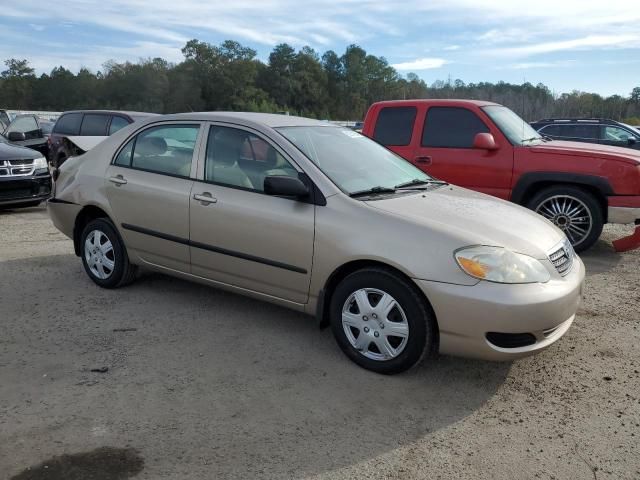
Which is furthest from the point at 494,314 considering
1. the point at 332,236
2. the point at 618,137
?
the point at 618,137

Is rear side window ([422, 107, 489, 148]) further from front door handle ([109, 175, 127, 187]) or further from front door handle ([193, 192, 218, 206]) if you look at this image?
front door handle ([109, 175, 127, 187])

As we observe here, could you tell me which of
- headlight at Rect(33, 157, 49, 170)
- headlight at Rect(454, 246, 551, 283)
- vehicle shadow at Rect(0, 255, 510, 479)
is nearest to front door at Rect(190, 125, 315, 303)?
vehicle shadow at Rect(0, 255, 510, 479)

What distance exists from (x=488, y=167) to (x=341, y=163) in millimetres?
3384

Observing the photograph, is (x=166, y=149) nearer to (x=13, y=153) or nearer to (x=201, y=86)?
(x=13, y=153)

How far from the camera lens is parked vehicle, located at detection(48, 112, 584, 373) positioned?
3.30 metres

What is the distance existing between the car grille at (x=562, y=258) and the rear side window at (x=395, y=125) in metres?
3.89

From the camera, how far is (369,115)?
794cm

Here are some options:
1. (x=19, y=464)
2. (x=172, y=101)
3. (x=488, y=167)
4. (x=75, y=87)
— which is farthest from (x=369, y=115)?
(x=75, y=87)

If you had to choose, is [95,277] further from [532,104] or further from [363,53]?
[363,53]

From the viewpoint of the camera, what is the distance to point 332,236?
12.0ft

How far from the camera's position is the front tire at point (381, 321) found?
339cm

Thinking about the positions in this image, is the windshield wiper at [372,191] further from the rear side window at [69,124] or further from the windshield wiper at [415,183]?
the rear side window at [69,124]

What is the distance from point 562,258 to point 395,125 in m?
4.31

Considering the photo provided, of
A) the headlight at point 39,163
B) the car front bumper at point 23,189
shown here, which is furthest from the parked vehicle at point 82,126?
the car front bumper at point 23,189
